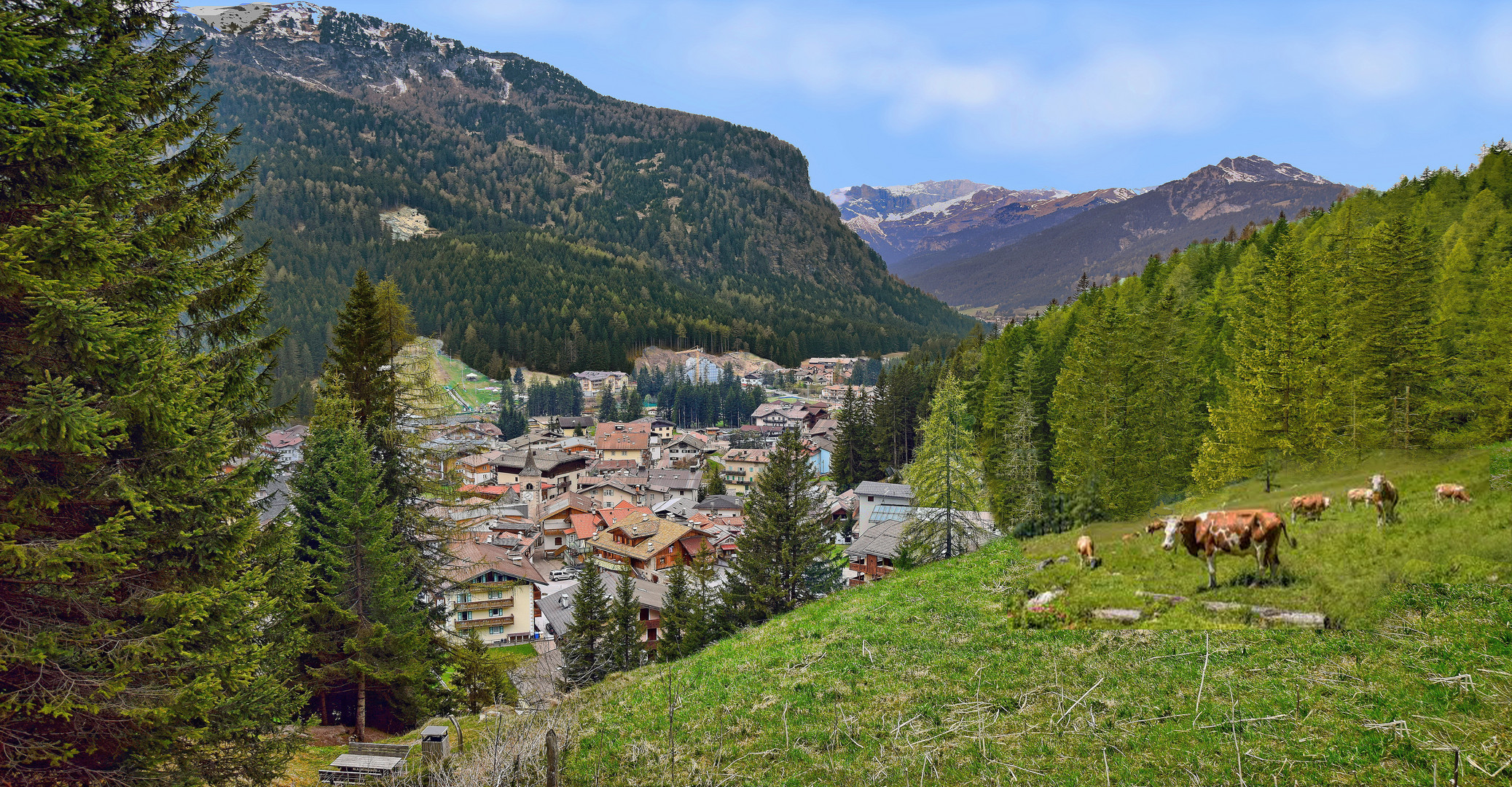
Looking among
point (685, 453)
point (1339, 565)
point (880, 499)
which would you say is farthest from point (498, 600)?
point (685, 453)

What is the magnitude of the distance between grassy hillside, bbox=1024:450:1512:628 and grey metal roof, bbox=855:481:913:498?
46.6 meters

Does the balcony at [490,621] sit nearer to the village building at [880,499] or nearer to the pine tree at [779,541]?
the pine tree at [779,541]

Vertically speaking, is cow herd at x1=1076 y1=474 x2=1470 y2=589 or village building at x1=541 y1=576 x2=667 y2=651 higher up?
cow herd at x1=1076 y1=474 x2=1470 y2=589

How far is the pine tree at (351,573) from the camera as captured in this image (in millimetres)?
20109

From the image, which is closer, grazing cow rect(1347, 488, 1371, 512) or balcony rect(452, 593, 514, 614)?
grazing cow rect(1347, 488, 1371, 512)

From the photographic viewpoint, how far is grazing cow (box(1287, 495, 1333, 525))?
17.8 metres

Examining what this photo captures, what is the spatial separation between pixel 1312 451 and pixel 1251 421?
278cm

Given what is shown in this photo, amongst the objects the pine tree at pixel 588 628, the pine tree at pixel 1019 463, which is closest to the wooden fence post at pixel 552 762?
the pine tree at pixel 1019 463

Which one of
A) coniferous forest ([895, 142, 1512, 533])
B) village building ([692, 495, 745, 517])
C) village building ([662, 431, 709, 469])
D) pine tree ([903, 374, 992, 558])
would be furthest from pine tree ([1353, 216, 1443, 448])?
village building ([662, 431, 709, 469])

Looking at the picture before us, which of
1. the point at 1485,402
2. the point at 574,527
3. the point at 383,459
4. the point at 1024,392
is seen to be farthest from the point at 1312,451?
the point at 574,527

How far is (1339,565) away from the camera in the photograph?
1321cm

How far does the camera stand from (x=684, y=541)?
7812 cm

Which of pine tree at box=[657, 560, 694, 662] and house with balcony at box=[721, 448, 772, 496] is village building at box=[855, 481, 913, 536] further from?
house with balcony at box=[721, 448, 772, 496]

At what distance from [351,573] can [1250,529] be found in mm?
23924
